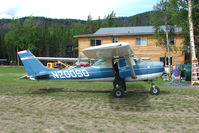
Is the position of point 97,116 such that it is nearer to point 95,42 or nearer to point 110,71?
point 110,71

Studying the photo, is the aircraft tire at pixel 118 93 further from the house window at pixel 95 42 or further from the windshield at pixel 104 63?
the house window at pixel 95 42

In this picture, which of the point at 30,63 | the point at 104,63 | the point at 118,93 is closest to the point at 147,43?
the point at 104,63

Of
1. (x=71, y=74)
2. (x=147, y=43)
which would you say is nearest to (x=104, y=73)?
(x=71, y=74)

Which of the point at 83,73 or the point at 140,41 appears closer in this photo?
the point at 83,73

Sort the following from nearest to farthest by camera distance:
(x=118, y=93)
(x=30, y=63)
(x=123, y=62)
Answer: (x=118, y=93)
(x=123, y=62)
(x=30, y=63)

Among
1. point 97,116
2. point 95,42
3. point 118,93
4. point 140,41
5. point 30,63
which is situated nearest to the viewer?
point 97,116

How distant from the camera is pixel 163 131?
4.14 meters

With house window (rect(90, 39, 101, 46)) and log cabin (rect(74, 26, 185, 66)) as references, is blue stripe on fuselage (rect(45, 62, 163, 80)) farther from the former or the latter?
house window (rect(90, 39, 101, 46))

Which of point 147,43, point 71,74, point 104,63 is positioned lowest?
point 71,74

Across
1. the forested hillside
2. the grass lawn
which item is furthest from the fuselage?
the forested hillside

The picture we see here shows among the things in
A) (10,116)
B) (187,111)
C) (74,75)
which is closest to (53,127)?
(10,116)

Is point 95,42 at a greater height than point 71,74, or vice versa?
point 95,42

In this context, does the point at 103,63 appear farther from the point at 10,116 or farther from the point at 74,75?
the point at 10,116

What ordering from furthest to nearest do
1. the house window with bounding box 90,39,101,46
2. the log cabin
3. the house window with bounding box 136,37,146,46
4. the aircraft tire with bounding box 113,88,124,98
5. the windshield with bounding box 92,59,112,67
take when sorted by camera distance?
1. the house window with bounding box 90,39,101,46
2. the house window with bounding box 136,37,146,46
3. the log cabin
4. the windshield with bounding box 92,59,112,67
5. the aircraft tire with bounding box 113,88,124,98
